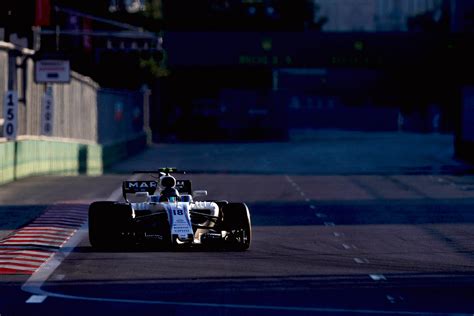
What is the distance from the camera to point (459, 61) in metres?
62.1

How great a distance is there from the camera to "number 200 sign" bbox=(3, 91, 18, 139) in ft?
125

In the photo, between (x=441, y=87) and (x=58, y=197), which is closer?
(x=58, y=197)

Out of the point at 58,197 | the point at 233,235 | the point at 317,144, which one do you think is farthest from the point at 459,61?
the point at 233,235

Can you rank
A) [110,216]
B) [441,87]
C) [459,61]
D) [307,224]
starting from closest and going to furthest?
[110,216]
[307,224]
[459,61]
[441,87]

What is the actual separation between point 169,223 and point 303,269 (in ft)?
9.62

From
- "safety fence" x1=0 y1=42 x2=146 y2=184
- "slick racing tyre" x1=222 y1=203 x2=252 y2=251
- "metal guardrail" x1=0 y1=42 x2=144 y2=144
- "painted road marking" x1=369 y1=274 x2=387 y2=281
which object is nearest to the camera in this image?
"painted road marking" x1=369 y1=274 x2=387 y2=281

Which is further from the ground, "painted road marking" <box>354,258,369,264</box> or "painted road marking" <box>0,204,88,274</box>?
"painted road marking" <box>354,258,369,264</box>

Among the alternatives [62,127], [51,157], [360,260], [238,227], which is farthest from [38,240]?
[62,127]

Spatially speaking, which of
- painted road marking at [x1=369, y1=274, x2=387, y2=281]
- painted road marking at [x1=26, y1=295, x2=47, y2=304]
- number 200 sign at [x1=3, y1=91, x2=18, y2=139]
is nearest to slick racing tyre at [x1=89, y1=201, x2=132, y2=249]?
painted road marking at [x1=369, y1=274, x2=387, y2=281]

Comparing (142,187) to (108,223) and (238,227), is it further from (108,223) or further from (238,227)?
(238,227)

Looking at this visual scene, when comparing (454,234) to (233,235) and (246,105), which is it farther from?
(246,105)

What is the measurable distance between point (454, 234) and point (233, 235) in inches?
210

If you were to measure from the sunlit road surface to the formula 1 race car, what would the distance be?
30 cm

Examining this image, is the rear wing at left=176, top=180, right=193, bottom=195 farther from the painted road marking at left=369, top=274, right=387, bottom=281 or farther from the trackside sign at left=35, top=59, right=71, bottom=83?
the trackside sign at left=35, top=59, right=71, bottom=83
